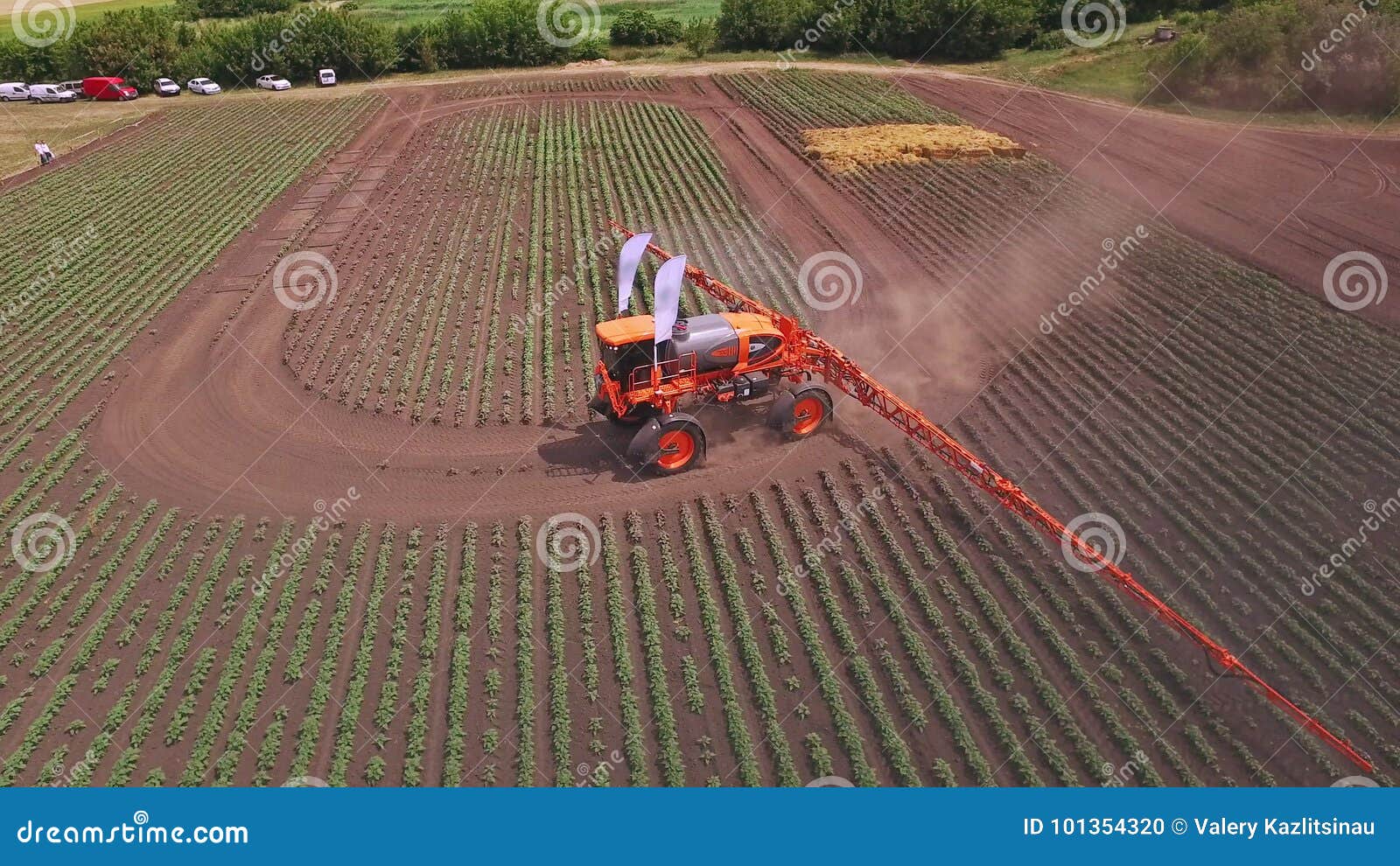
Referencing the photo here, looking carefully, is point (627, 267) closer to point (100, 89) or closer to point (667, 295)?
point (667, 295)

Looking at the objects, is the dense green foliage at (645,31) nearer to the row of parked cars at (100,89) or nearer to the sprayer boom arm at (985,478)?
the row of parked cars at (100,89)

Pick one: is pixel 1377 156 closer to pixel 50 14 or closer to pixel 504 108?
pixel 504 108

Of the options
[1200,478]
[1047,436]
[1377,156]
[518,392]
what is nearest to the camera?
[1200,478]

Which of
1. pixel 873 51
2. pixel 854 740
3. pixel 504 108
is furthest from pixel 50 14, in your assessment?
pixel 854 740

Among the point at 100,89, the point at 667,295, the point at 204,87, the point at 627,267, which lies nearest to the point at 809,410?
the point at 667,295

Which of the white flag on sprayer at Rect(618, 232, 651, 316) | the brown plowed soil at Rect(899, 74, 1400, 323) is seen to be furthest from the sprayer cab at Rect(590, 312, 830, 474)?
the brown plowed soil at Rect(899, 74, 1400, 323)

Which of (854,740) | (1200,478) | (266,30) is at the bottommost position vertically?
(854,740)

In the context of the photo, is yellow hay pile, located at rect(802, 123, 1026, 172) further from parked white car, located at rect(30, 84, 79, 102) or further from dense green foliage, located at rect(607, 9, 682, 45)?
parked white car, located at rect(30, 84, 79, 102)
